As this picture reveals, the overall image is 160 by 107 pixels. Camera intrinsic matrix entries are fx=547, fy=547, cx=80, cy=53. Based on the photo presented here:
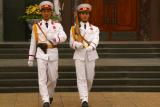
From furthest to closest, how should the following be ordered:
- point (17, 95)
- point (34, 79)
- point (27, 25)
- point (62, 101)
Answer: point (27, 25) < point (34, 79) < point (17, 95) < point (62, 101)

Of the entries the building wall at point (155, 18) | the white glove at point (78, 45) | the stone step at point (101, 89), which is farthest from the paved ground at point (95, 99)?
the building wall at point (155, 18)

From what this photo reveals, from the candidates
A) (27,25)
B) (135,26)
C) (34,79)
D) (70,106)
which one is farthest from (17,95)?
(135,26)

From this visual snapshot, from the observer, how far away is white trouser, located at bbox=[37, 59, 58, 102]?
35.5 ft

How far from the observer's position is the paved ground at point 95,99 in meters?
11.7

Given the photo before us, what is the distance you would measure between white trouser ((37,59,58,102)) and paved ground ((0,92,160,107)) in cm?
71

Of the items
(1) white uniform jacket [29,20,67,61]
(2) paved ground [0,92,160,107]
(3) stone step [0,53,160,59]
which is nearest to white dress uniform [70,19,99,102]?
(1) white uniform jacket [29,20,67,61]

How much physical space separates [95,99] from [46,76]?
1904 millimetres

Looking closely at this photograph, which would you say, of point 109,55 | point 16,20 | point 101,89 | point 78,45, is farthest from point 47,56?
point 16,20

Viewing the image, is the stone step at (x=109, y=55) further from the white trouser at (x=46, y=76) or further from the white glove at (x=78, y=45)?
the white glove at (x=78, y=45)

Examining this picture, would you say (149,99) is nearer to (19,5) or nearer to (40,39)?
(40,39)

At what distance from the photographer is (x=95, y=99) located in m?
12.5

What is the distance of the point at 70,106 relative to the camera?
11.4 meters

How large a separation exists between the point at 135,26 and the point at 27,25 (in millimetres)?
4283

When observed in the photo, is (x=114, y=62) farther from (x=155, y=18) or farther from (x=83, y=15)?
(x=155, y=18)
